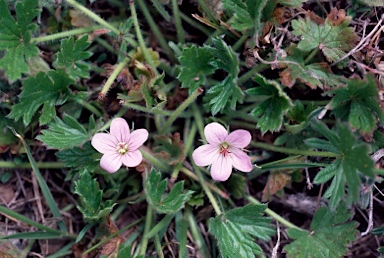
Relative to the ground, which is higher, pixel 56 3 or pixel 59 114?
pixel 56 3

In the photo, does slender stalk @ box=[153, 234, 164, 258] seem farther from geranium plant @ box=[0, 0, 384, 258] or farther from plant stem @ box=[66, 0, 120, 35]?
plant stem @ box=[66, 0, 120, 35]

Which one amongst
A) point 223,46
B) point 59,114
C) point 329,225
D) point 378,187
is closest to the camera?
point 223,46

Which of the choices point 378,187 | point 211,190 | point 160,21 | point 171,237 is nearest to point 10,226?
point 171,237

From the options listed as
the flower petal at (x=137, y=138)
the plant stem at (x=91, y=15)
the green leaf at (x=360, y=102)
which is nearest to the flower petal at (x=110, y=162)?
the flower petal at (x=137, y=138)

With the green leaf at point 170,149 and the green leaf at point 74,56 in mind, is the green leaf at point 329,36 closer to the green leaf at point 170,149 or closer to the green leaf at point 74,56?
the green leaf at point 170,149

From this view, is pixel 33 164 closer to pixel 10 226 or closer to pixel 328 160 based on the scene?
pixel 10 226

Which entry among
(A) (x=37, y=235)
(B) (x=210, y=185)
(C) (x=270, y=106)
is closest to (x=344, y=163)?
(C) (x=270, y=106)

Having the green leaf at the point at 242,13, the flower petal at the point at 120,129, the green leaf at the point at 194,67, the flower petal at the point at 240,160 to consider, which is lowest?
the flower petal at the point at 120,129
